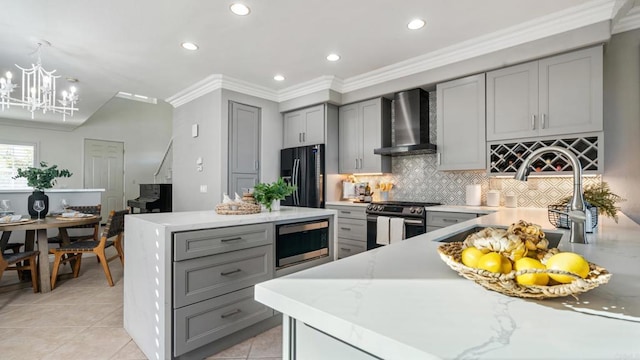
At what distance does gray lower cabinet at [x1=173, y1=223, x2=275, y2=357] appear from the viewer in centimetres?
182

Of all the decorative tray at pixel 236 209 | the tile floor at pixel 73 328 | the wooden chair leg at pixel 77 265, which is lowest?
the tile floor at pixel 73 328

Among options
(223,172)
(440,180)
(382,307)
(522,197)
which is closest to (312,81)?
(223,172)

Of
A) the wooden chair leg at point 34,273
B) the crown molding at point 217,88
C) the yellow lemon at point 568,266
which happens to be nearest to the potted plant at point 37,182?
the wooden chair leg at point 34,273

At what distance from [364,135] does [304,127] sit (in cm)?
94

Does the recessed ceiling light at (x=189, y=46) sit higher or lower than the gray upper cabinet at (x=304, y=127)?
higher

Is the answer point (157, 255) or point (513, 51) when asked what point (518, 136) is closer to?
point (513, 51)

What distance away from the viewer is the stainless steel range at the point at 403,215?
3.32 metres

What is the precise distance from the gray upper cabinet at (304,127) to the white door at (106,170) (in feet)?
18.4

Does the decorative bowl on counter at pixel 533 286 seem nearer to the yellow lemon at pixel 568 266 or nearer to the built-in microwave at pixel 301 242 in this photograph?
the yellow lemon at pixel 568 266

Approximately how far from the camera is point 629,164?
104 inches

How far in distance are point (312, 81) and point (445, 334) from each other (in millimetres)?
4072

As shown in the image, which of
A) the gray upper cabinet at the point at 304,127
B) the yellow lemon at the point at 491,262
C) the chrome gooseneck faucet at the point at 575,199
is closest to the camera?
the yellow lemon at the point at 491,262

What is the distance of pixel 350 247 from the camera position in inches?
157

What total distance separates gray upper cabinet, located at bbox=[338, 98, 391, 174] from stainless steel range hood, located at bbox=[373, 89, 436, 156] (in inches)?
8.3
